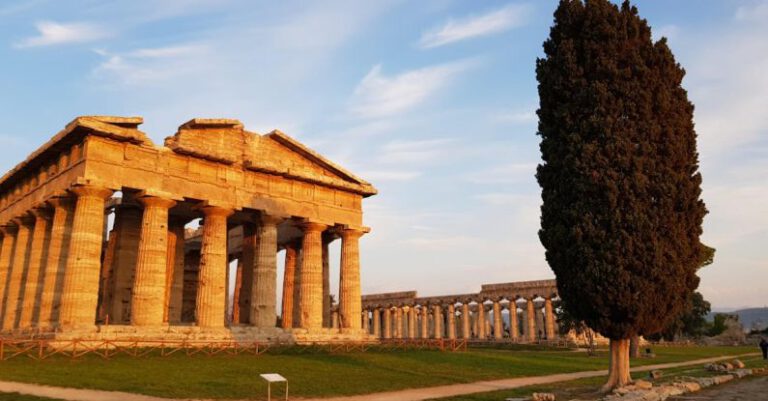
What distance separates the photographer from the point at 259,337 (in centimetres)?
3228

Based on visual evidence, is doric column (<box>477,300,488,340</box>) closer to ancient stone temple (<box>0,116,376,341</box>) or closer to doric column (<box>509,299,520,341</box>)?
doric column (<box>509,299,520,341</box>)

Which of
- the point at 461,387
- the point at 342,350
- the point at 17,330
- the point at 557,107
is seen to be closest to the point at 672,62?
the point at 557,107

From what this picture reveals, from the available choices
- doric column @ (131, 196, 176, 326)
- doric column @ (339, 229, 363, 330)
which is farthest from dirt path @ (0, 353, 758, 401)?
doric column @ (339, 229, 363, 330)

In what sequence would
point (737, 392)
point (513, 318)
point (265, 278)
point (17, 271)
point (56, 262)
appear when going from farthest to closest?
point (513, 318) < point (265, 278) < point (17, 271) < point (56, 262) < point (737, 392)

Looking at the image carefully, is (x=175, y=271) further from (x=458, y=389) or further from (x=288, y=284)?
(x=458, y=389)

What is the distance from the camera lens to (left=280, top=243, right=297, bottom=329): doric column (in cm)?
4200

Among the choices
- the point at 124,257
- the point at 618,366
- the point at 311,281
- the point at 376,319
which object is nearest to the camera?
the point at 618,366

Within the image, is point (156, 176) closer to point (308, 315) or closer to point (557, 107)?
point (308, 315)

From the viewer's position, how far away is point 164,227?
30.4 metres

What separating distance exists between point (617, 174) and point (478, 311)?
5262 cm

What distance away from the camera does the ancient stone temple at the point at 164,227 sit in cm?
2806

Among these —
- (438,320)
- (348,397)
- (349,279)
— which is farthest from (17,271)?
(438,320)

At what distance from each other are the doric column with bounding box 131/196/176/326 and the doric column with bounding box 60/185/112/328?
1.91 meters

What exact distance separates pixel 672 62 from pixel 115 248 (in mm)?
32754
